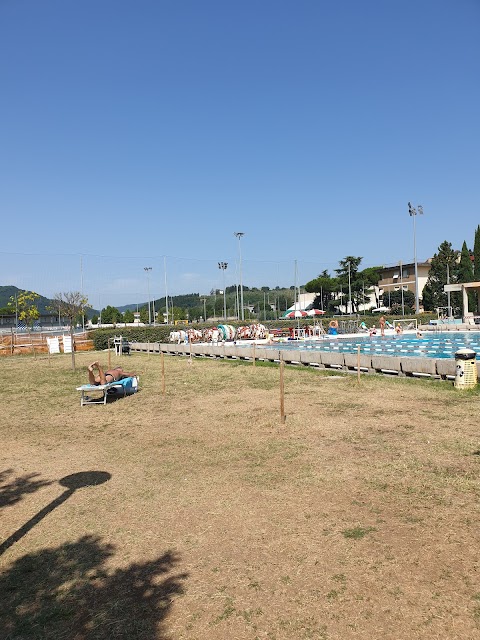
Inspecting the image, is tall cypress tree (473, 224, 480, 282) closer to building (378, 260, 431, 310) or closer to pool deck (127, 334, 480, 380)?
building (378, 260, 431, 310)

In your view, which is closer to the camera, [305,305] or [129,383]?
[129,383]

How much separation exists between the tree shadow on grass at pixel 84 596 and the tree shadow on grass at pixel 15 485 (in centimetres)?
146

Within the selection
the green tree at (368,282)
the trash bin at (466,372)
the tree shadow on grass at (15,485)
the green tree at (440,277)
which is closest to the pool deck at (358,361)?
the trash bin at (466,372)

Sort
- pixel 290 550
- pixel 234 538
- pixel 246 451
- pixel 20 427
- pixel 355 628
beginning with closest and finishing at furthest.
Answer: pixel 355 628, pixel 290 550, pixel 234 538, pixel 246 451, pixel 20 427

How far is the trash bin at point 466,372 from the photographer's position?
425 inches

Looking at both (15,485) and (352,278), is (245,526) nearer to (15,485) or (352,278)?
(15,485)

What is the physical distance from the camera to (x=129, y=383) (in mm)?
11805

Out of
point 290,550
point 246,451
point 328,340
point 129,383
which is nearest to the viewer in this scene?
point 290,550

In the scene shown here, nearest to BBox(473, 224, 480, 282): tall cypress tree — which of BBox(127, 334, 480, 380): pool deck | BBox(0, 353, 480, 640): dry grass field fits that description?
BBox(127, 334, 480, 380): pool deck

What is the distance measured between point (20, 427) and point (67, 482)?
3554 mm

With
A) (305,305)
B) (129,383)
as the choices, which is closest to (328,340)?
(129,383)

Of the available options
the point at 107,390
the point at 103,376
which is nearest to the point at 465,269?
the point at 107,390

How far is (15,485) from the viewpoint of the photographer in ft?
18.7

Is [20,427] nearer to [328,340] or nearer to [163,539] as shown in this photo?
[163,539]
